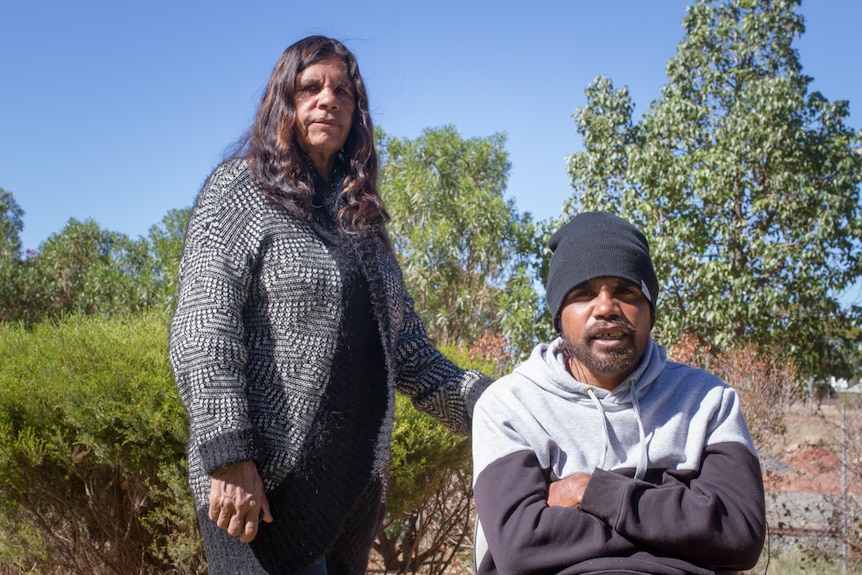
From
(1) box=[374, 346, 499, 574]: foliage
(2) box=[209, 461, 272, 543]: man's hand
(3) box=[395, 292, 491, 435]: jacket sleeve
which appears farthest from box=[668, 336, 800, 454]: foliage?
(2) box=[209, 461, 272, 543]: man's hand

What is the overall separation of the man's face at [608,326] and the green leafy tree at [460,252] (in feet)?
28.8

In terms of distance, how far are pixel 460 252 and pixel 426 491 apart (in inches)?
327

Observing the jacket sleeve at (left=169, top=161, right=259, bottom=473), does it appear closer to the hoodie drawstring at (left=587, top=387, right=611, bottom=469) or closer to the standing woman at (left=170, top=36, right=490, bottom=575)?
the standing woman at (left=170, top=36, right=490, bottom=575)

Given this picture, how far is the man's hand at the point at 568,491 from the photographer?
1934mm

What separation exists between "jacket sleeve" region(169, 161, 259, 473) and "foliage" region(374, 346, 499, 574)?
169 centimetres

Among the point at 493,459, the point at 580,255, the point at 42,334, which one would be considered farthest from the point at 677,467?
the point at 42,334

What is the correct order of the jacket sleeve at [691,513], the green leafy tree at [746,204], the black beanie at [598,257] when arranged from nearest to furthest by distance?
the jacket sleeve at [691,513] < the black beanie at [598,257] < the green leafy tree at [746,204]

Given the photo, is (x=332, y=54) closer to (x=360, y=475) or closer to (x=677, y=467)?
(x=360, y=475)

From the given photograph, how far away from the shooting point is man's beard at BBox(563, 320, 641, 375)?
83.4 inches

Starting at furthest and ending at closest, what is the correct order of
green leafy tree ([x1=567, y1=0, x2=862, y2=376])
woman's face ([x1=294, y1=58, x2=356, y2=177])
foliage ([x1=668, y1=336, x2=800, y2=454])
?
green leafy tree ([x1=567, y1=0, x2=862, y2=376])
foliage ([x1=668, y1=336, x2=800, y2=454])
woman's face ([x1=294, y1=58, x2=356, y2=177])

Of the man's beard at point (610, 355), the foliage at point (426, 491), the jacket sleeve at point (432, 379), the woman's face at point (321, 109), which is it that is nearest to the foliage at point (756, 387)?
the foliage at point (426, 491)

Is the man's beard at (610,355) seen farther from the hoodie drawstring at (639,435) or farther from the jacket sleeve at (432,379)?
the jacket sleeve at (432,379)

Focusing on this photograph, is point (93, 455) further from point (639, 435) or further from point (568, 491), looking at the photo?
point (639, 435)

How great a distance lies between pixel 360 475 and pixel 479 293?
994 centimetres
